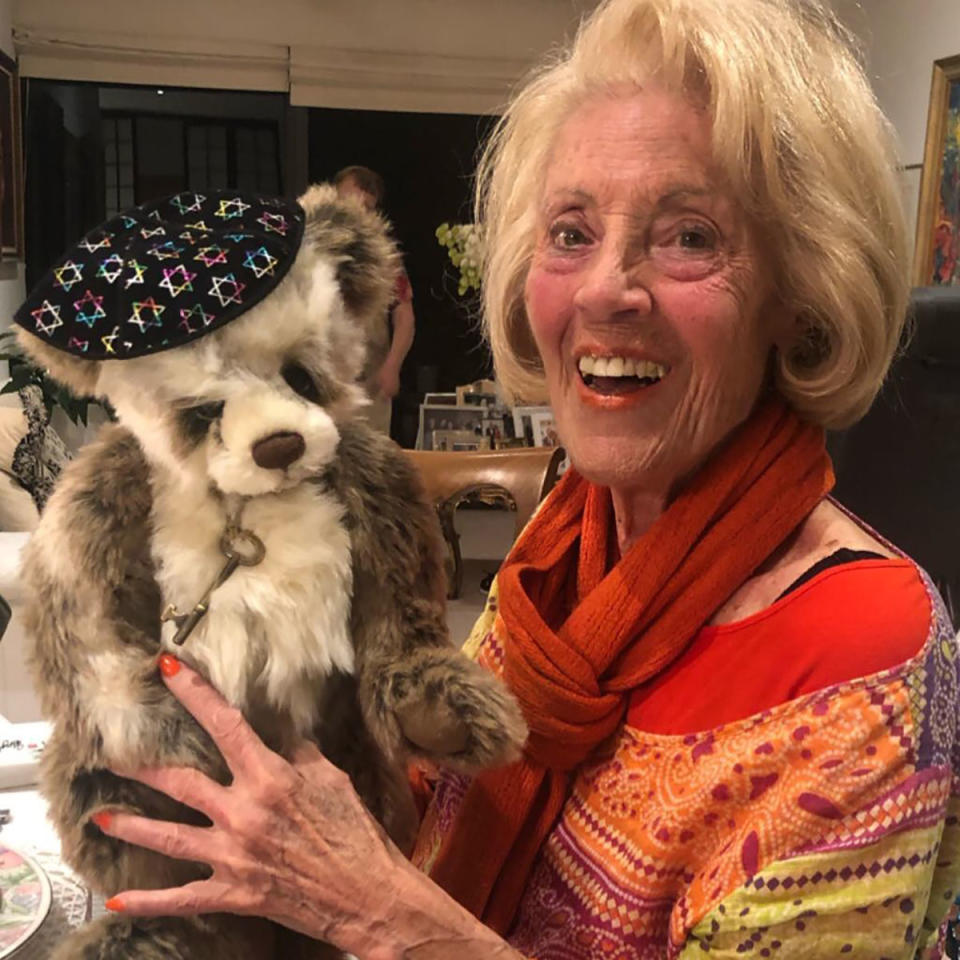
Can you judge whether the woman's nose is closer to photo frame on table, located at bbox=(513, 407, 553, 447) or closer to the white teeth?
the white teeth

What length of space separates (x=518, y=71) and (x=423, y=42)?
45cm

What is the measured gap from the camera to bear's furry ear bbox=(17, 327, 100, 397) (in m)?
0.73

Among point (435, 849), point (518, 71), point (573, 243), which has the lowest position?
point (435, 849)

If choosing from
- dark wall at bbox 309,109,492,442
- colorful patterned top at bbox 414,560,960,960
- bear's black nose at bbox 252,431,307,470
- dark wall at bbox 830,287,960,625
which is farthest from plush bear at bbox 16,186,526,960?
dark wall at bbox 309,109,492,442

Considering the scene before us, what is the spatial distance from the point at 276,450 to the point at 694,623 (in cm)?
38

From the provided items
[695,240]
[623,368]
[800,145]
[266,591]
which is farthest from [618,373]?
[266,591]

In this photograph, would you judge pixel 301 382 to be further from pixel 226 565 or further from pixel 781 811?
pixel 781 811

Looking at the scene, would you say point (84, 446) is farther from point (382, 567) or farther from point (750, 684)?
point (750, 684)

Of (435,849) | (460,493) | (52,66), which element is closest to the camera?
(435,849)

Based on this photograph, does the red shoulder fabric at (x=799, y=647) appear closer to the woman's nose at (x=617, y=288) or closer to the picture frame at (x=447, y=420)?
the woman's nose at (x=617, y=288)

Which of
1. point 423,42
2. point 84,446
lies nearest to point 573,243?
point 84,446

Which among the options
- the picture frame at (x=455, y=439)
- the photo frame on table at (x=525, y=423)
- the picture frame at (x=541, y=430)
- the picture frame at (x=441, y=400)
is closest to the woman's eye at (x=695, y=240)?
the picture frame at (x=541, y=430)

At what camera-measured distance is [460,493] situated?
1.81 meters

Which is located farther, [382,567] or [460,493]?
[460,493]
